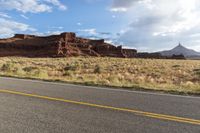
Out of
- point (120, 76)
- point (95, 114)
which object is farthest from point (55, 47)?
point (95, 114)

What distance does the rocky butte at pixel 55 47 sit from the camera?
107 metres

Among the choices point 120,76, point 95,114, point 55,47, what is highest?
point 55,47

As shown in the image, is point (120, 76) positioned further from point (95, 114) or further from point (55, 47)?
point (55, 47)

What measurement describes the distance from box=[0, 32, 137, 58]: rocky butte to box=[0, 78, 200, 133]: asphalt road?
302 ft

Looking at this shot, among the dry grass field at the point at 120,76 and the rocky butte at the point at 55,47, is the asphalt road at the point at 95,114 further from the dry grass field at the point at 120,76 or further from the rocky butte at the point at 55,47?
the rocky butte at the point at 55,47

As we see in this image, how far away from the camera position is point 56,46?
10731 centimetres

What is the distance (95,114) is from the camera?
6.31m

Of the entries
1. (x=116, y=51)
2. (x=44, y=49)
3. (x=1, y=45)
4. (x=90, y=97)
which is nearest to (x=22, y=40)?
(x=1, y=45)

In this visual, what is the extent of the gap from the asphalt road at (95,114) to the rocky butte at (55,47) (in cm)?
9219

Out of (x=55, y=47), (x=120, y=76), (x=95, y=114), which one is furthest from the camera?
(x=55, y=47)

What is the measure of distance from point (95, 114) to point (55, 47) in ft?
336

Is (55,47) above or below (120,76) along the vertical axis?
above

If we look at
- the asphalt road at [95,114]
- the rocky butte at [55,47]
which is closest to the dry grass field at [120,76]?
the asphalt road at [95,114]

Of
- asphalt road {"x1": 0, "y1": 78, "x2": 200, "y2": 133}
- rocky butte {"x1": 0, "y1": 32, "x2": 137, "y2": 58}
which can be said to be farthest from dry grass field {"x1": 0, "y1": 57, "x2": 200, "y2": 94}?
rocky butte {"x1": 0, "y1": 32, "x2": 137, "y2": 58}
